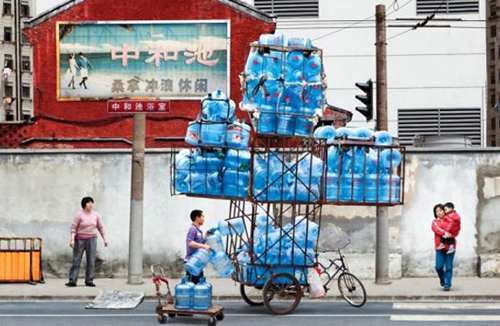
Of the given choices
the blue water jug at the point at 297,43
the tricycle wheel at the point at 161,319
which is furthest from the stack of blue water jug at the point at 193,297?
the blue water jug at the point at 297,43

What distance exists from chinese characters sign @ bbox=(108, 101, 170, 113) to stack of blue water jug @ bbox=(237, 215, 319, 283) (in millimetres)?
4778

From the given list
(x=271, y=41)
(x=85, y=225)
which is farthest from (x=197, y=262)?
(x=85, y=225)

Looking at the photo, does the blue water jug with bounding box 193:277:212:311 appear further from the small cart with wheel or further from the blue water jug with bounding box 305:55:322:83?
the blue water jug with bounding box 305:55:322:83

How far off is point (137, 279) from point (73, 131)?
29.6 feet

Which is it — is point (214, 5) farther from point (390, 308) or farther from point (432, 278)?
point (390, 308)

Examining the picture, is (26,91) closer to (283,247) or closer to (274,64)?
(283,247)

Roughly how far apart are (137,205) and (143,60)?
859 centimetres

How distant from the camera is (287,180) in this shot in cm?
1719

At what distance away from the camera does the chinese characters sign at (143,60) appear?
29.7 meters

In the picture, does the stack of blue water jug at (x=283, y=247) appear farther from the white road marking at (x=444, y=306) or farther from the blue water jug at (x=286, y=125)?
the white road marking at (x=444, y=306)

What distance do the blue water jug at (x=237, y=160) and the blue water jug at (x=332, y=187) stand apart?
4.34 ft

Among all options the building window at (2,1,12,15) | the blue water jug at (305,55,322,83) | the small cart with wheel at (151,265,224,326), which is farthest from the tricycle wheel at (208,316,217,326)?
the building window at (2,1,12,15)

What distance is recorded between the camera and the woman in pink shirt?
22.2 metres

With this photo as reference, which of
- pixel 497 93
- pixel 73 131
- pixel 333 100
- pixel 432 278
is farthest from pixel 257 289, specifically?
pixel 497 93
